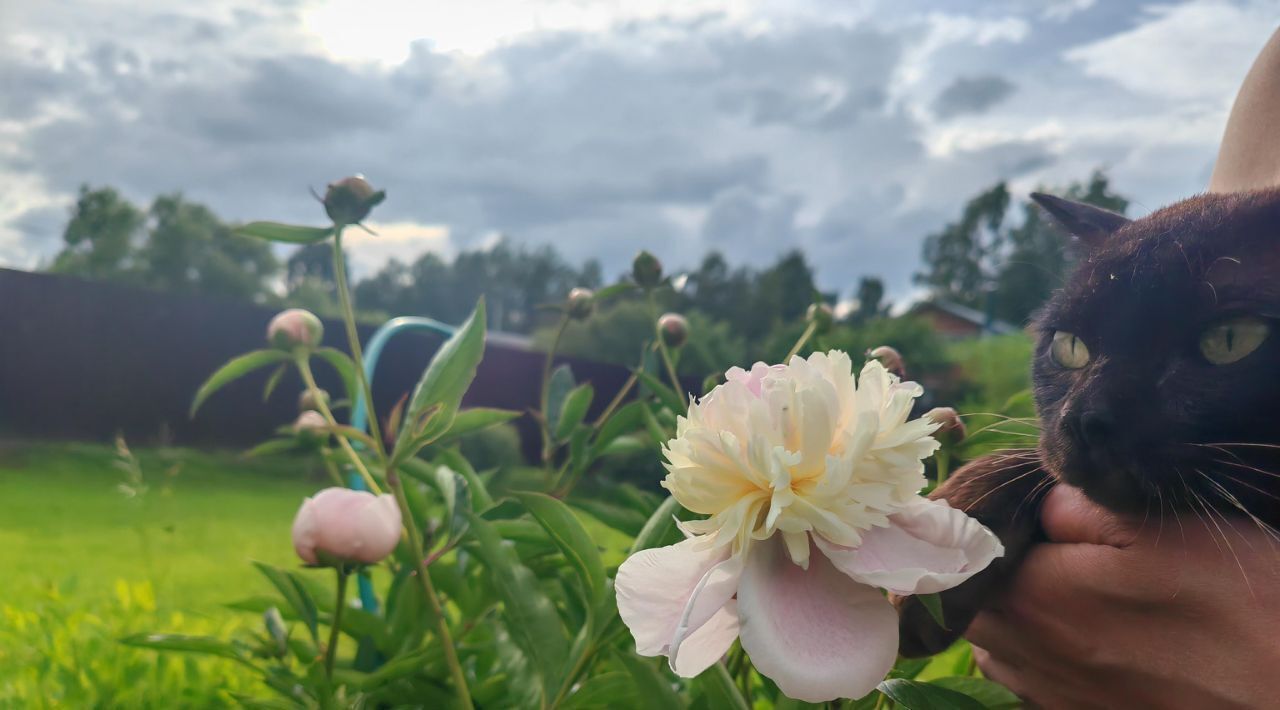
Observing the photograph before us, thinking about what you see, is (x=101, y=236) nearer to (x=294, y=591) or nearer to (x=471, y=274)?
(x=471, y=274)

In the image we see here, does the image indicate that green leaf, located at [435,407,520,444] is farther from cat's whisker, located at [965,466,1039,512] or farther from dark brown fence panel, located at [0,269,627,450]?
dark brown fence panel, located at [0,269,627,450]

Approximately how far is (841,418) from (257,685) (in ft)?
3.52

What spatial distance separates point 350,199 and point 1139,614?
70 centimetres

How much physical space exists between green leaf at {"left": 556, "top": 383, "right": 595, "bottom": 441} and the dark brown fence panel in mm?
6157

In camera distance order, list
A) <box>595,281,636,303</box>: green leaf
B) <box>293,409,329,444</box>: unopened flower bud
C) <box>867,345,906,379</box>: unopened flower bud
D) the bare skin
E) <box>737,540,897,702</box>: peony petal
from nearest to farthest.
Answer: <box>737,540,897,702</box>: peony petal → the bare skin → <box>867,345,906,379</box>: unopened flower bud → <box>293,409,329,444</box>: unopened flower bud → <box>595,281,636,303</box>: green leaf

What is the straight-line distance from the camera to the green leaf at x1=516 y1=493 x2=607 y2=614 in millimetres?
605

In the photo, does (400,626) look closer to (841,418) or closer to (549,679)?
A: (549,679)

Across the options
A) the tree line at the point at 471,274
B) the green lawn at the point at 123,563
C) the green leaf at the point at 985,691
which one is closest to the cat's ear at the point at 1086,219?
Answer: the green leaf at the point at 985,691

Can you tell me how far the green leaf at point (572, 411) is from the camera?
3.36ft

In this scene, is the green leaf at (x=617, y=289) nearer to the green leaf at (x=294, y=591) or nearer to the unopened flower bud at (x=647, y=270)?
the unopened flower bud at (x=647, y=270)

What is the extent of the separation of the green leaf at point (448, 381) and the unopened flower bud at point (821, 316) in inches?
17.0

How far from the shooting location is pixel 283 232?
0.68 meters

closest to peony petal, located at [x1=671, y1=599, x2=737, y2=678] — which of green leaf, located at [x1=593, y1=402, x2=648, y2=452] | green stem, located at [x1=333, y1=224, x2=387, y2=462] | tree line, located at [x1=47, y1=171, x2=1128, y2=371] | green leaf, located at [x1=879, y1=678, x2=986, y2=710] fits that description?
green leaf, located at [x1=879, y1=678, x2=986, y2=710]

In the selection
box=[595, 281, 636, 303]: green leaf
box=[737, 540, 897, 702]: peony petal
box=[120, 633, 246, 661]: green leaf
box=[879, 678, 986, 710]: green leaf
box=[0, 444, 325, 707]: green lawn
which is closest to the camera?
box=[737, 540, 897, 702]: peony petal
